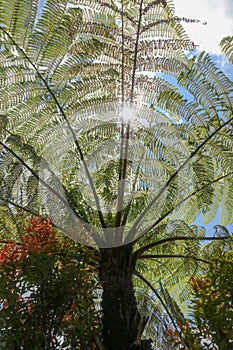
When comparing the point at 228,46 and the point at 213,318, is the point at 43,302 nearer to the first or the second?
the point at 213,318

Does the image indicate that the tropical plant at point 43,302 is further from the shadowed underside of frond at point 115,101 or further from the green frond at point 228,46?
the green frond at point 228,46

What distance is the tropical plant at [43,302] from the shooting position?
232 cm

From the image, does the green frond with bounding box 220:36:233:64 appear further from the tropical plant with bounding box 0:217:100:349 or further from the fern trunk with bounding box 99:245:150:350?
the tropical plant with bounding box 0:217:100:349

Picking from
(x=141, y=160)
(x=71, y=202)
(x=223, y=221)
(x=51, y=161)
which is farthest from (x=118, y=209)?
(x=223, y=221)

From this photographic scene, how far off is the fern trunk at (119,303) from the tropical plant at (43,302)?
19 centimetres

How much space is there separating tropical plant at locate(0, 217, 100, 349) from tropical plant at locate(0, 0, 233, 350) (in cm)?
68

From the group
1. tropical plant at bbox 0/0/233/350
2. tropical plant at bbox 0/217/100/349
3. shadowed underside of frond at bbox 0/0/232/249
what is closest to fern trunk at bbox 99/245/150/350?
tropical plant at bbox 0/0/233/350

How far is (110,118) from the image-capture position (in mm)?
4004

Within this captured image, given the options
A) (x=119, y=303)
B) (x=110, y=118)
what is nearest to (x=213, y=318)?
(x=119, y=303)

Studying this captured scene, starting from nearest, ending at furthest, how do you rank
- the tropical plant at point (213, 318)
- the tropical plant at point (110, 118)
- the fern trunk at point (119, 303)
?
the tropical plant at point (213, 318) < the fern trunk at point (119, 303) < the tropical plant at point (110, 118)

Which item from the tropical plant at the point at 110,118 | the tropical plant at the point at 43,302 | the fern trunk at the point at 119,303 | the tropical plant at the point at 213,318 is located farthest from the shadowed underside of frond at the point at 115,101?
the tropical plant at the point at 213,318

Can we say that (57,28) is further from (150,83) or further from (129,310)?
(129,310)

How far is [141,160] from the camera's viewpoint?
409 centimetres

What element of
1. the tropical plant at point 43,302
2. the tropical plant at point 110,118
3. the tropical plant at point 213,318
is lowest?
the tropical plant at point 213,318
